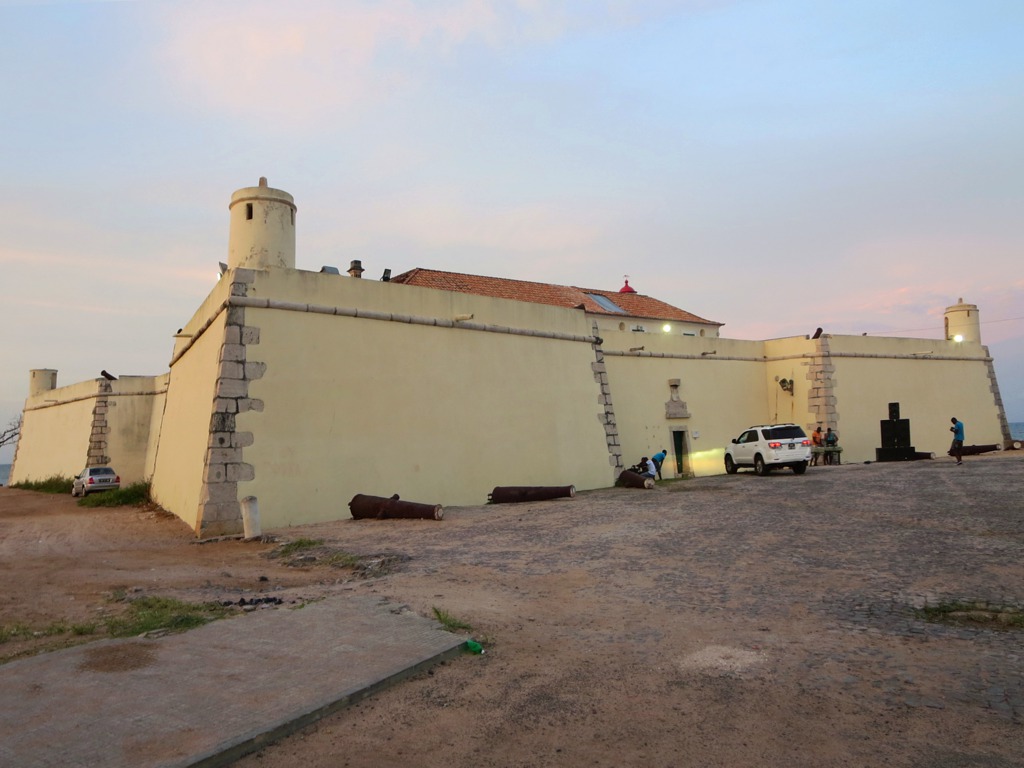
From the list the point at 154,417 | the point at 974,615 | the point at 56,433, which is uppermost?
the point at 154,417

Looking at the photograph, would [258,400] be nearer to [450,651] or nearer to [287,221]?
[287,221]

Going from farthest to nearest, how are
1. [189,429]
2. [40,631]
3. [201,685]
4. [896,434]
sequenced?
[896,434] → [189,429] → [40,631] → [201,685]

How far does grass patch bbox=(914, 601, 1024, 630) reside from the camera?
5.62 meters

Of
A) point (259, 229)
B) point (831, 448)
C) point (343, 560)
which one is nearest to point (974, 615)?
point (343, 560)

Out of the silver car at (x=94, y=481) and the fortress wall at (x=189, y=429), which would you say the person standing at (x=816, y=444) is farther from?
the silver car at (x=94, y=481)

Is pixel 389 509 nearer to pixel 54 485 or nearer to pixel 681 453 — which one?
pixel 681 453

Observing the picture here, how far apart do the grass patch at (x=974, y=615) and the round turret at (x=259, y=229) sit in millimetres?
14194

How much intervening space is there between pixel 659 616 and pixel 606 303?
105ft

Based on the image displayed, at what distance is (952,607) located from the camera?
6055 mm

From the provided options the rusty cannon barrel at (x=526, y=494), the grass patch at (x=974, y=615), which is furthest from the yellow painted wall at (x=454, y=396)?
the grass patch at (x=974, y=615)

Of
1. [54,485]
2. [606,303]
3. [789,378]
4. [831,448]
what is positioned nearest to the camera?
[831,448]

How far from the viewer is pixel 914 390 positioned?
94.1ft

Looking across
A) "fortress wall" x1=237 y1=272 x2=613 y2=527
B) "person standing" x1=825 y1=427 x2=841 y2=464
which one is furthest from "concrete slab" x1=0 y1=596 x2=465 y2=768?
"person standing" x1=825 y1=427 x2=841 y2=464

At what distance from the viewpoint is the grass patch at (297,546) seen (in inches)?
400
